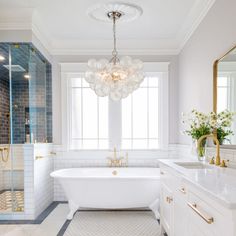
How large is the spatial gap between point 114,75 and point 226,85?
1.28 metres

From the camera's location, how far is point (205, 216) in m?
1.36

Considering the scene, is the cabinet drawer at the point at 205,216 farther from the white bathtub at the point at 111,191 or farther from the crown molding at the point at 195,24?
the crown molding at the point at 195,24

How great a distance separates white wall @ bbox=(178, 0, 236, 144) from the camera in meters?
2.32

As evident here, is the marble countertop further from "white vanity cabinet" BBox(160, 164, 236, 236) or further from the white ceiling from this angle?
the white ceiling

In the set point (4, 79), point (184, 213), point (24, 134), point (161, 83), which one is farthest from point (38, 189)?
point (161, 83)

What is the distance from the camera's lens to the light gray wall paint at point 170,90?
A: 4199 mm

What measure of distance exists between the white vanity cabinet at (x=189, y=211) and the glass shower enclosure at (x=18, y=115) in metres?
2.03

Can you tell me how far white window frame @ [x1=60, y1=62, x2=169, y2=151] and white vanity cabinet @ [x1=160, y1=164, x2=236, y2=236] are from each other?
1556 millimetres

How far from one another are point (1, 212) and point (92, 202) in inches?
51.3

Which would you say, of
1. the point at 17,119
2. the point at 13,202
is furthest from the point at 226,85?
the point at 13,202

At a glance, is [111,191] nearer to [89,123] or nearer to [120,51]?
[89,123]

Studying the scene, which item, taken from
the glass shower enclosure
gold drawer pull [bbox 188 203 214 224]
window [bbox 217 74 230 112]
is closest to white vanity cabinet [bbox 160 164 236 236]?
gold drawer pull [bbox 188 203 214 224]

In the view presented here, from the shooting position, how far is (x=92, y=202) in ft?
10.6

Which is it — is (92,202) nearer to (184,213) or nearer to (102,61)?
(184,213)
